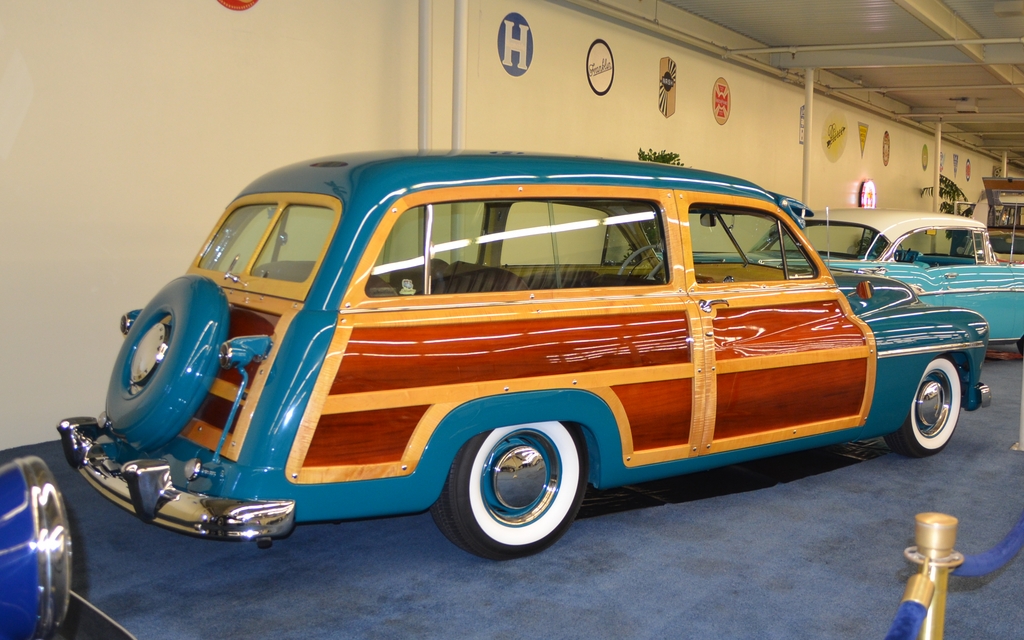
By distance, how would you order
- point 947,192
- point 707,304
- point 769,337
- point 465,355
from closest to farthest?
1. point 465,355
2. point 707,304
3. point 769,337
4. point 947,192

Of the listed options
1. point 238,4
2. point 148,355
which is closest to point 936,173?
point 238,4

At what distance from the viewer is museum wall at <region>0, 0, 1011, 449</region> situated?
207 inches

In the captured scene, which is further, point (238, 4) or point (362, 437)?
point (238, 4)

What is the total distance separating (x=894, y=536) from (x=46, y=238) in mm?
4850

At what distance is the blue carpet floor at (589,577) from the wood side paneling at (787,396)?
419mm

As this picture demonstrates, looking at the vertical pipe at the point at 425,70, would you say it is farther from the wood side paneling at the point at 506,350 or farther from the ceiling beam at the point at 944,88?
the ceiling beam at the point at 944,88

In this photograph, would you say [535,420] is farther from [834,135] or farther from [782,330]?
[834,135]

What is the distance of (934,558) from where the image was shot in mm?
1814

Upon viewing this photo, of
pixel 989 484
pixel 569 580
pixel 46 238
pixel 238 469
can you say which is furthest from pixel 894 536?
pixel 46 238

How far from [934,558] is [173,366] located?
2.51 m

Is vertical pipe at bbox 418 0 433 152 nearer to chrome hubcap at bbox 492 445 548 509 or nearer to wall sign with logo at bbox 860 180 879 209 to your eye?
chrome hubcap at bbox 492 445 548 509

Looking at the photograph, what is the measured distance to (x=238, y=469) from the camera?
119 inches

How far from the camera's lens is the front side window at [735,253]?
440 cm

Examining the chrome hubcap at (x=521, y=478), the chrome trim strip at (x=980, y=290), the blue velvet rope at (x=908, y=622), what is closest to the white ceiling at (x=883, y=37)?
the chrome trim strip at (x=980, y=290)
